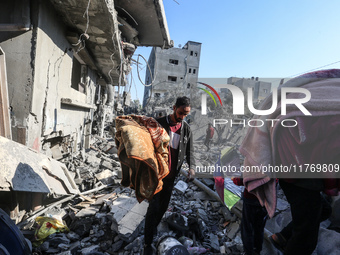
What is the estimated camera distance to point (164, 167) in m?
2.05

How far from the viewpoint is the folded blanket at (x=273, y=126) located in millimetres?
1238

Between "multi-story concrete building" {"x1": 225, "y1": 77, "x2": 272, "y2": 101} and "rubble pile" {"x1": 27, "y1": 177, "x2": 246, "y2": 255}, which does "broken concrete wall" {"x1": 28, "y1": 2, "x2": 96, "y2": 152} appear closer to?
"rubble pile" {"x1": 27, "y1": 177, "x2": 246, "y2": 255}

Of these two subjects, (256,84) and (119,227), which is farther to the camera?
(256,84)

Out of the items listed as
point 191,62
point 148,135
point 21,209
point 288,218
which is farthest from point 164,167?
point 191,62

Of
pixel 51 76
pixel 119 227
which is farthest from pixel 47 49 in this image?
pixel 119 227

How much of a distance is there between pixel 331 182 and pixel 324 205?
492mm

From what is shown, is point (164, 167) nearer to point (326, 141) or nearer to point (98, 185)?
point (326, 141)

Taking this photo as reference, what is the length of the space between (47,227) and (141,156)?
193 cm

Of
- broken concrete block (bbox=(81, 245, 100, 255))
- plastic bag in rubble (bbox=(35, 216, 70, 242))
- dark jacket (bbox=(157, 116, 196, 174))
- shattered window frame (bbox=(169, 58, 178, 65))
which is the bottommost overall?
broken concrete block (bbox=(81, 245, 100, 255))

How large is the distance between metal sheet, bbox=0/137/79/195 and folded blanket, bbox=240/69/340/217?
2.41 m

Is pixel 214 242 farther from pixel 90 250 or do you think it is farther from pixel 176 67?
pixel 176 67

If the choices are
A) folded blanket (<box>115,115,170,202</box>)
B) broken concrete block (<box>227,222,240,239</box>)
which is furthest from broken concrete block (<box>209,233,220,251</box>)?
folded blanket (<box>115,115,170,202</box>)

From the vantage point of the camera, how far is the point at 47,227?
2.58m

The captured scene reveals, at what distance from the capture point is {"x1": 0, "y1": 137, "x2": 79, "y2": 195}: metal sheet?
207cm
